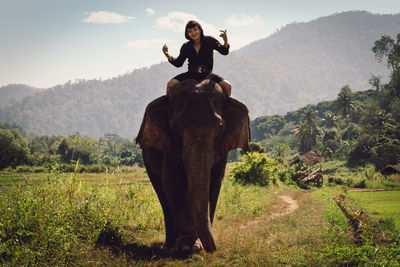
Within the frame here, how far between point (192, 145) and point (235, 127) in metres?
1.11

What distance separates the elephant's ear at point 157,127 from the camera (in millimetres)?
5754

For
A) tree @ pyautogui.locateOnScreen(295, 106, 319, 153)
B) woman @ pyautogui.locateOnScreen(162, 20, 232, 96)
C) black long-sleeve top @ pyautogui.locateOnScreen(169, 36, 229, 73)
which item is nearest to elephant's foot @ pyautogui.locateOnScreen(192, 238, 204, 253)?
woman @ pyautogui.locateOnScreen(162, 20, 232, 96)

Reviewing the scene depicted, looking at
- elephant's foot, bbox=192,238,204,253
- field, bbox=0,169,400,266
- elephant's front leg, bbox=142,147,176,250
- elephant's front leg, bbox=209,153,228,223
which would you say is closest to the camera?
field, bbox=0,169,400,266

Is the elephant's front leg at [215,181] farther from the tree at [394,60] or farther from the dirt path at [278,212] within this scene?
the tree at [394,60]

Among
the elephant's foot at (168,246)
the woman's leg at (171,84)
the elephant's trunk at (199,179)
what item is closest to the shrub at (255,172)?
the elephant's foot at (168,246)

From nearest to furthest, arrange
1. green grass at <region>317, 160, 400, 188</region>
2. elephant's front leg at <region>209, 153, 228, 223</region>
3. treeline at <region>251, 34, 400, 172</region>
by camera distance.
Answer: elephant's front leg at <region>209, 153, 228, 223</region> → green grass at <region>317, 160, 400, 188</region> → treeline at <region>251, 34, 400, 172</region>

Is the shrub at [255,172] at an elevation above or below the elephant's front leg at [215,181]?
below

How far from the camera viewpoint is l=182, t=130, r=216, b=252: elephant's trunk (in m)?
5.14

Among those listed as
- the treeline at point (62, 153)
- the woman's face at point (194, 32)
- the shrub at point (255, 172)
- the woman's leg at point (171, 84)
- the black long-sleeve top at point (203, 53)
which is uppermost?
the woman's face at point (194, 32)

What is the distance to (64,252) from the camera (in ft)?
16.3

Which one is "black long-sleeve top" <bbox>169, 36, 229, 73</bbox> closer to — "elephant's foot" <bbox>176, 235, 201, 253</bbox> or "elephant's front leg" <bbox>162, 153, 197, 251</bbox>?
"elephant's front leg" <bbox>162, 153, 197, 251</bbox>

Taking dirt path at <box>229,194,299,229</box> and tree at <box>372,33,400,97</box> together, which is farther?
tree at <box>372,33,400,97</box>

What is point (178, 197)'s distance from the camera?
235 inches

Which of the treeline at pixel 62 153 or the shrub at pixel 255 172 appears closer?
the shrub at pixel 255 172
